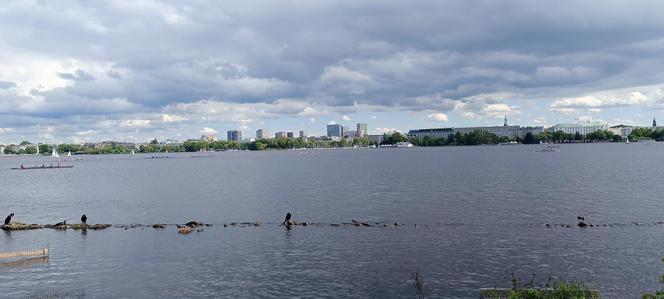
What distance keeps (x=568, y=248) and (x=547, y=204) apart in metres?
32.0

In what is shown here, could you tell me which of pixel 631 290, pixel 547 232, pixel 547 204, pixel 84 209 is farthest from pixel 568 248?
pixel 84 209

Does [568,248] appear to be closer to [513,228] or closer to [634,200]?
[513,228]

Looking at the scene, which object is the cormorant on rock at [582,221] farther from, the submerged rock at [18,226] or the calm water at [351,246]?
the submerged rock at [18,226]

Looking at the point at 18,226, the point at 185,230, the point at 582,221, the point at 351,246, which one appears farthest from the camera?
the point at 18,226

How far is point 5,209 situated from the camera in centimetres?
9206

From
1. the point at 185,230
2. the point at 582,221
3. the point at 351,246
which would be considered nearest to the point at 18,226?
the point at 185,230

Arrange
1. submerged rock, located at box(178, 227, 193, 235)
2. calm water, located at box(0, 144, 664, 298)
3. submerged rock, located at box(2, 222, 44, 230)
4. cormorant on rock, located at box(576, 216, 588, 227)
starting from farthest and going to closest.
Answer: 1. submerged rock, located at box(2, 222, 44, 230)
2. submerged rock, located at box(178, 227, 193, 235)
3. cormorant on rock, located at box(576, 216, 588, 227)
4. calm water, located at box(0, 144, 664, 298)

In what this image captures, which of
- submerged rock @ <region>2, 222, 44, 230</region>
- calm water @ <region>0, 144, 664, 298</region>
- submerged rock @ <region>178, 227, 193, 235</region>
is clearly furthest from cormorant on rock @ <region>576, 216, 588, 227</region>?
submerged rock @ <region>2, 222, 44, 230</region>

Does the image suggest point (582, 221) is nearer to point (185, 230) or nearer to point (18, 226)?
point (185, 230)

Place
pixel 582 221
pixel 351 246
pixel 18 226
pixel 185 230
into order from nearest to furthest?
pixel 351 246 < pixel 185 230 < pixel 582 221 < pixel 18 226

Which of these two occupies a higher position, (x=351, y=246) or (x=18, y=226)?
(x=18, y=226)

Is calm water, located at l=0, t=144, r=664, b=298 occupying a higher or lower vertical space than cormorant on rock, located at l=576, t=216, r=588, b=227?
lower

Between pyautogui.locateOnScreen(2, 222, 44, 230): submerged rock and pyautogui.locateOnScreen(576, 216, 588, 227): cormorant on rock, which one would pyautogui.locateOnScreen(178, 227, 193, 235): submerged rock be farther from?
pyautogui.locateOnScreen(576, 216, 588, 227): cormorant on rock

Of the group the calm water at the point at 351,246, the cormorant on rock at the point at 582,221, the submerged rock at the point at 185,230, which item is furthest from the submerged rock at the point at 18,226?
the cormorant on rock at the point at 582,221
